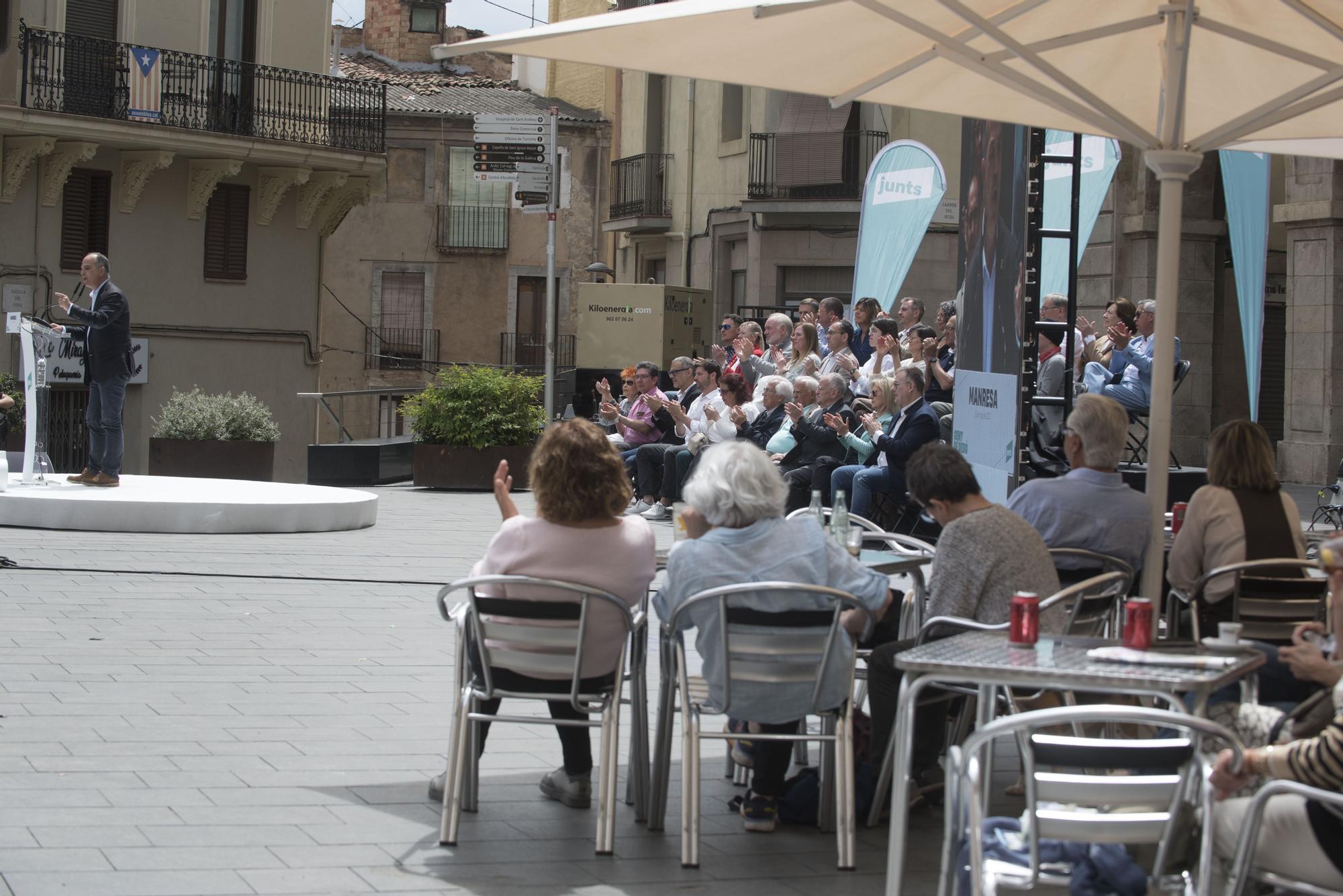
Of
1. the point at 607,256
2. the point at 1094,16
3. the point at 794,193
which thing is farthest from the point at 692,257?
the point at 1094,16

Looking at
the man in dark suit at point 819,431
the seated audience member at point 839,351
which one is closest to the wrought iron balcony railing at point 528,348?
the seated audience member at point 839,351

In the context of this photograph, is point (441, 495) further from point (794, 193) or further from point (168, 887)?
point (794, 193)

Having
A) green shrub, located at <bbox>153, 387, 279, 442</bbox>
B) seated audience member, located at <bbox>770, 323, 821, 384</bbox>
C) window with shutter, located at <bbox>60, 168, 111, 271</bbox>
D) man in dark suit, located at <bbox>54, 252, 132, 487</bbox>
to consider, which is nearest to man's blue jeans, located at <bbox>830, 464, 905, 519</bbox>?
seated audience member, located at <bbox>770, 323, 821, 384</bbox>

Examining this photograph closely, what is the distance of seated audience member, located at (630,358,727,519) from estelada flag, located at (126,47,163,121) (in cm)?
1445

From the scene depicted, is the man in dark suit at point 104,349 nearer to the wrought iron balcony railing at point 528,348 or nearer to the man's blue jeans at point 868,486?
the man's blue jeans at point 868,486

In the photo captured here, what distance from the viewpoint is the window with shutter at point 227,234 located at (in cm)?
2903

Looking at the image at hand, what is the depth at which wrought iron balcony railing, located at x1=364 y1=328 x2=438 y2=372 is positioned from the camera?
42500 mm

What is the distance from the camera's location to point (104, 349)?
13.6 metres

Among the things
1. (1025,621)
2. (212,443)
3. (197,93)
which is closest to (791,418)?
(1025,621)

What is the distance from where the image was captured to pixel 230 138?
27344 mm

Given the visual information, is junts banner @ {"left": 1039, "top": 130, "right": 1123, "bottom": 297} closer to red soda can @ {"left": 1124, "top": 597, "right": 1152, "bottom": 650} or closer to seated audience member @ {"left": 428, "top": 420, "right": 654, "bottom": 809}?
seated audience member @ {"left": 428, "top": 420, "right": 654, "bottom": 809}

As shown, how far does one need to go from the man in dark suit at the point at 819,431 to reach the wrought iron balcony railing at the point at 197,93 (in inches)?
681

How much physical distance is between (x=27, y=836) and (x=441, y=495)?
1255cm

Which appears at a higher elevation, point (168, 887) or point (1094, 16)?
point (1094, 16)
